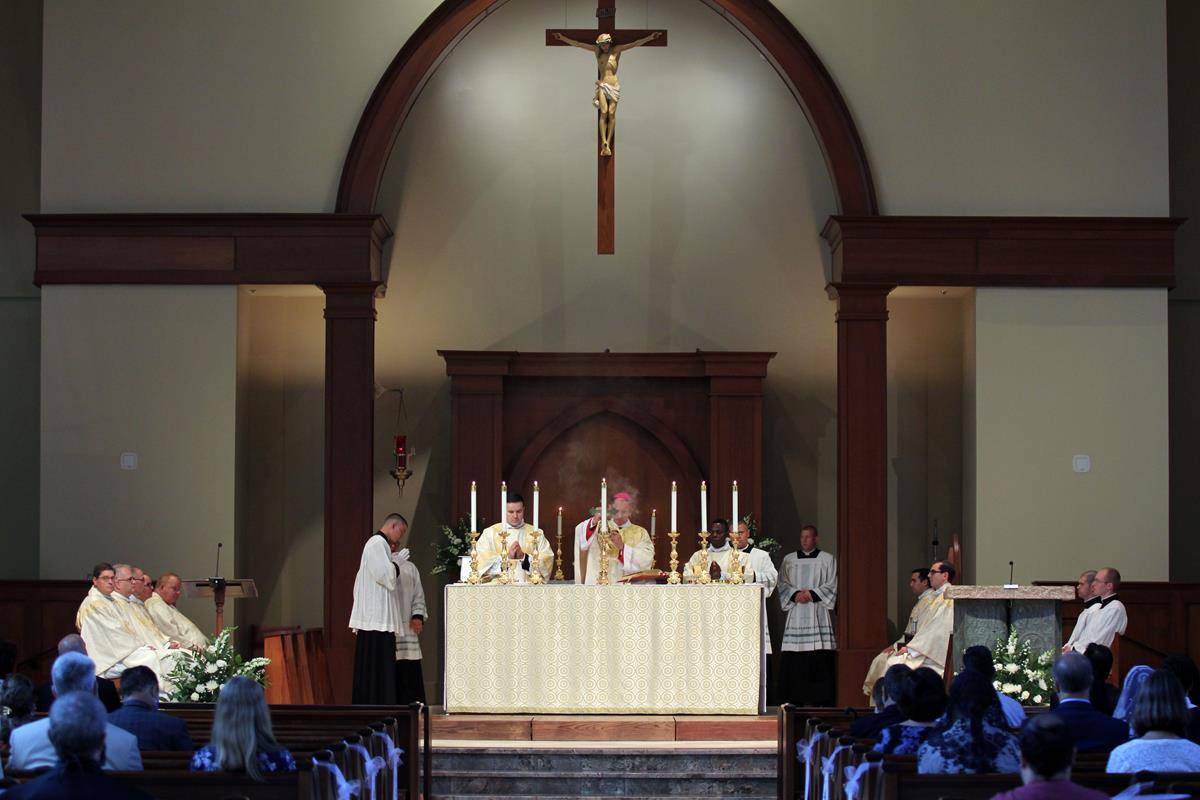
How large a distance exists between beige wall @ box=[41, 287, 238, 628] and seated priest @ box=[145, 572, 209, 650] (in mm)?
727

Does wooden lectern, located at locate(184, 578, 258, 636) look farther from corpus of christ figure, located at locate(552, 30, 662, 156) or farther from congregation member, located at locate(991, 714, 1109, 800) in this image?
congregation member, located at locate(991, 714, 1109, 800)

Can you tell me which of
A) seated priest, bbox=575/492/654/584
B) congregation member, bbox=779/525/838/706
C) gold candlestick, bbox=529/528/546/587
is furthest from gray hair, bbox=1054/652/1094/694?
congregation member, bbox=779/525/838/706

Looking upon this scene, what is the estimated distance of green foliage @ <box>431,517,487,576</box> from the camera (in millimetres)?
13219

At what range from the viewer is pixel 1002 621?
1059 cm

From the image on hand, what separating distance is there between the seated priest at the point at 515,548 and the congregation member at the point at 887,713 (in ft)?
13.1

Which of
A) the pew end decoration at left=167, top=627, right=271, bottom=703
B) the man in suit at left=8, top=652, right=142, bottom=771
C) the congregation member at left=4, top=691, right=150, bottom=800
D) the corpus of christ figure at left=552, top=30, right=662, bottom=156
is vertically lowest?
the pew end decoration at left=167, top=627, right=271, bottom=703

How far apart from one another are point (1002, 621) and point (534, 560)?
308cm

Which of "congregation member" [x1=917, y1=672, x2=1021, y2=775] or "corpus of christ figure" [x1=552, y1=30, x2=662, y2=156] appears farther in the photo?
"corpus of christ figure" [x1=552, y1=30, x2=662, y2=156]

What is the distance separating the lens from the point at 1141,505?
1254 cm

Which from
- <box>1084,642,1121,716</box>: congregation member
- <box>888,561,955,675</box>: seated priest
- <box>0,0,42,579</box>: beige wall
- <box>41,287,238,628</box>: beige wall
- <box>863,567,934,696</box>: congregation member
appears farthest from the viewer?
<box>0,0,42,579</box>: beige wall

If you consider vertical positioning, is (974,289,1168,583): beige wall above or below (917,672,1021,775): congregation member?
above

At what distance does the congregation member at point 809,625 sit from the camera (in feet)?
43.3

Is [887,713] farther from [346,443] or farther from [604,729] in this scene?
[346,443]

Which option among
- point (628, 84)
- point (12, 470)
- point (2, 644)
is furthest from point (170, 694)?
point (628, 84)
